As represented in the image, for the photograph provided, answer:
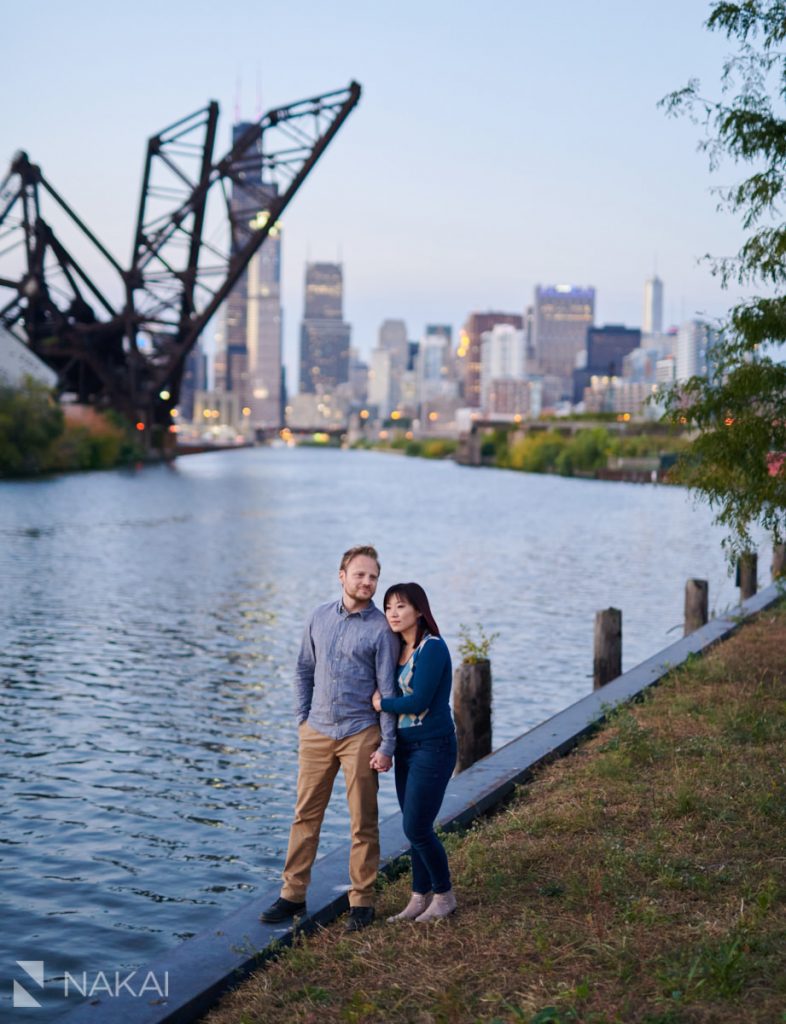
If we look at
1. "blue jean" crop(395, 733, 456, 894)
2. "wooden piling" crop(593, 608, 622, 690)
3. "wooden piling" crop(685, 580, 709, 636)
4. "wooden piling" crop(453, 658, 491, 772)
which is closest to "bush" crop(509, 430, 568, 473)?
"wooden piling" crop(685, 580, 709, 636)

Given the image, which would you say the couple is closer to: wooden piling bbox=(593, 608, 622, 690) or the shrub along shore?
wooden piling bbox=(593, 608, 622, 690)

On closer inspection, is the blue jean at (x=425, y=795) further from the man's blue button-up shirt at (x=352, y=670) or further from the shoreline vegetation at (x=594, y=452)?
the shoreline vegetation at (x=594, y=452)

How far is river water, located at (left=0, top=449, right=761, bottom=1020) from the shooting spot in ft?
25.3

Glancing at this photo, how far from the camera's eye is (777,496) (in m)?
10.8

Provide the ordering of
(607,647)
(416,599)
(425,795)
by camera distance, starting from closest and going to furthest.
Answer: (425,795), (416,599), (607,647)

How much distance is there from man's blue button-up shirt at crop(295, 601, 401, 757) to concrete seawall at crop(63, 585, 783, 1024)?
36.3 inches

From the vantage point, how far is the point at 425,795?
5.34 m

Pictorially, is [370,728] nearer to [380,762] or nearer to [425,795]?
[380,762]

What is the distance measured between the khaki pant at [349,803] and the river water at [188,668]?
4.75 feet

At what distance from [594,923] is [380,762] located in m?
Answer: 1.12

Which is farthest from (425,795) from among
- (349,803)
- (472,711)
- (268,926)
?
(472,711)

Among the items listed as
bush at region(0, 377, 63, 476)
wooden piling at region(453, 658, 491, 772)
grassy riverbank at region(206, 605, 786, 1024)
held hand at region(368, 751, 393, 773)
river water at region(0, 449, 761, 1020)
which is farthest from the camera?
bush at region(0, 377, 63, 476)

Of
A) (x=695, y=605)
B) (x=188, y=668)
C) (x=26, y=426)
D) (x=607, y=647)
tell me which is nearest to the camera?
(x=607, y=647)

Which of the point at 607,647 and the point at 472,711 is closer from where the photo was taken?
the point at 472,711
